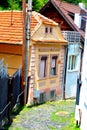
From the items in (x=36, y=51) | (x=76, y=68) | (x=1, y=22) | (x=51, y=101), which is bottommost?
(x=51, y=101)

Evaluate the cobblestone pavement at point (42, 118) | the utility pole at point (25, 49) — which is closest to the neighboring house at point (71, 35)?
the cobblestone pavement at point (42, 118)

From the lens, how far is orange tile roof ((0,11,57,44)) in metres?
21.1

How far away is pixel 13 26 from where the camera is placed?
22.4 metres

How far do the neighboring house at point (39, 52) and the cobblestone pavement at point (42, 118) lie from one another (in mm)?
1610

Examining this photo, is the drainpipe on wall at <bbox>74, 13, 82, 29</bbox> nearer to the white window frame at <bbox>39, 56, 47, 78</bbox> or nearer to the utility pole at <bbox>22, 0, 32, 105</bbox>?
the white window frame at <bbox>39, 56, 47, 78</bbox>

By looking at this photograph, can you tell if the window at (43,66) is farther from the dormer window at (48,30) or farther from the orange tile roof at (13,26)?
the orange tile roof at (13,26)

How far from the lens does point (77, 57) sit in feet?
84.8

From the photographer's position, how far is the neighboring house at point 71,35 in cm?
2469

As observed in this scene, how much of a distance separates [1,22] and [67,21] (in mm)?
5447

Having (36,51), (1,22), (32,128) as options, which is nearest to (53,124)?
(32,128)

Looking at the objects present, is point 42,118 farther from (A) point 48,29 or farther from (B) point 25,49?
(A) point 48,29

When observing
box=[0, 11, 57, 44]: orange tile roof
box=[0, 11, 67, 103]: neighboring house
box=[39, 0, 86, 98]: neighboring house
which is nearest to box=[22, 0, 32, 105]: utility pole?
box=[0, 11, 67, 103]: neighboring house

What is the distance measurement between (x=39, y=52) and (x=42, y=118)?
546 cm

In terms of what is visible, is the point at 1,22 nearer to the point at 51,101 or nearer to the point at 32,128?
the point at 51,101
